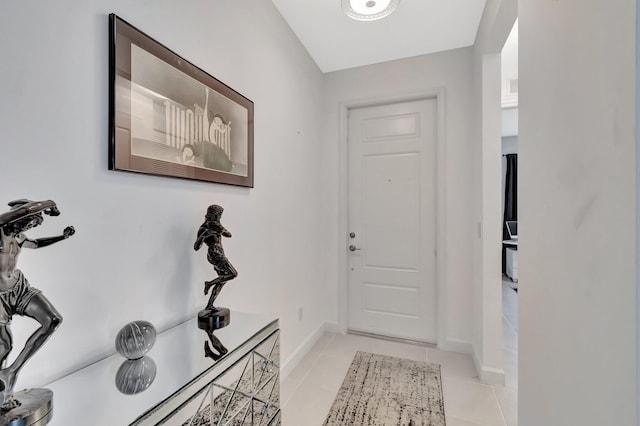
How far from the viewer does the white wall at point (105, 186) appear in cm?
79

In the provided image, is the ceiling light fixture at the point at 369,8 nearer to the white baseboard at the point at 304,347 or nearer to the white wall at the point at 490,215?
the white wall at the point at 490,215

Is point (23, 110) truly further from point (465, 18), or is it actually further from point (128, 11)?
point (465, 18)

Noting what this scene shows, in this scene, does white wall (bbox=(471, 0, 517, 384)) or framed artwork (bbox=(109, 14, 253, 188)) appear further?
white wall (bbox=(471, 0, 517, 384))

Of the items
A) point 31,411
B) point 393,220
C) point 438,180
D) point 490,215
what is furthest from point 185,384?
point 438,180

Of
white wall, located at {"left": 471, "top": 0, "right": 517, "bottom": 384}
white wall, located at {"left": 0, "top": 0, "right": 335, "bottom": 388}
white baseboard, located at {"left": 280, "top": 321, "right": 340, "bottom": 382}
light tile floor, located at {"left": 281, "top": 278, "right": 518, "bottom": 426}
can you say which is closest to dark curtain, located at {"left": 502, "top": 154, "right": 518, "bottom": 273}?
light tile floor, located at {"left": 281, "top": 278, "right": 518, "bottom": 426}

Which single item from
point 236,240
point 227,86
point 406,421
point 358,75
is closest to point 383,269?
point 406,421

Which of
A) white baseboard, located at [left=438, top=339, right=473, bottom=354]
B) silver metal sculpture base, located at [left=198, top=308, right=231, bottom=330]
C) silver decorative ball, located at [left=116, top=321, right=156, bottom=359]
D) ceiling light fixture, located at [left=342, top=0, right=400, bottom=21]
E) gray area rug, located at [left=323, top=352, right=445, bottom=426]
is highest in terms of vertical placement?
ceiling light fixture, located at [left=342, top=0, right=400, bottom=21]

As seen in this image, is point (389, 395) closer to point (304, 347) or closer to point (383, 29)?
point (304, 347)

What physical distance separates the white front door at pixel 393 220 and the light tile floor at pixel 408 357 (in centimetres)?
26

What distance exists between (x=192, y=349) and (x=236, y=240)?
26.6 inches

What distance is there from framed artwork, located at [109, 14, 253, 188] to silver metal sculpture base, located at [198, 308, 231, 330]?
0.60 metres

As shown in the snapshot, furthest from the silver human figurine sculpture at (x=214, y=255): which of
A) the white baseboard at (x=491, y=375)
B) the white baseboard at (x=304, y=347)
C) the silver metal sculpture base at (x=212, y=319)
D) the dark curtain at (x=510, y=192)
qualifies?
the dark curtain at (x=510, y=192)

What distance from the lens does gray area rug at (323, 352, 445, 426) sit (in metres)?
1.72

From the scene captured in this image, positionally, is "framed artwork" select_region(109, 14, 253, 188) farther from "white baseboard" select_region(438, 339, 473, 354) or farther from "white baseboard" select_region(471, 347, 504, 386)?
"white baseboard" select_region(438, 339, 473, 354)
